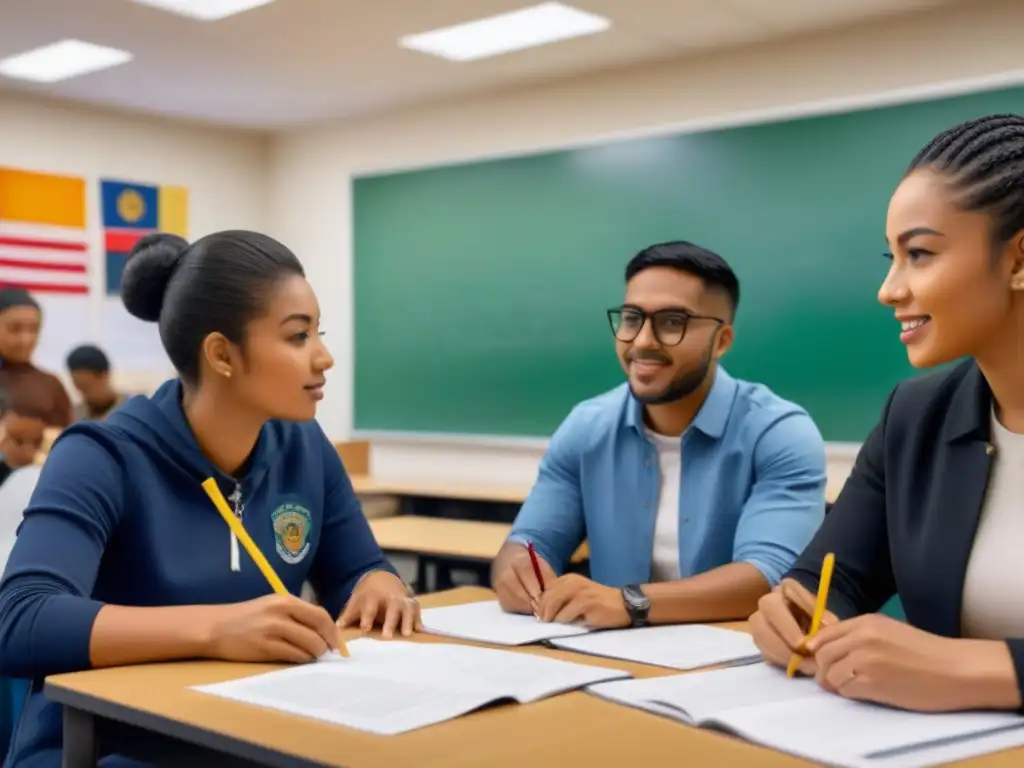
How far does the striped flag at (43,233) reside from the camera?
5848 mm

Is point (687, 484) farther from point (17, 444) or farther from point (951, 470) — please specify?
point (17, 444)

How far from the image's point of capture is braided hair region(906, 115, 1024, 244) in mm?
1213

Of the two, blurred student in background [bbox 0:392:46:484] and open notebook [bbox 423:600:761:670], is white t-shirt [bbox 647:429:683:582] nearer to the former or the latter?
open notebook [bbox 423:600:761:670]

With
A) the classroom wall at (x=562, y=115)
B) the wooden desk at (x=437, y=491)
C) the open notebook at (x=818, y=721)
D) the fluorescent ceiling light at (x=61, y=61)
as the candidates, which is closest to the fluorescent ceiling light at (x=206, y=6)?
the fluorescent ceiling light at (x=61, y=61)

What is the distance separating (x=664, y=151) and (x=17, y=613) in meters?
4.26

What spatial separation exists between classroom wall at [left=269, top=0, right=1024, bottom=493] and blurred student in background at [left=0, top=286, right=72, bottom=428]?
1373 mm

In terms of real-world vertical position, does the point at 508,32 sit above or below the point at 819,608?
above

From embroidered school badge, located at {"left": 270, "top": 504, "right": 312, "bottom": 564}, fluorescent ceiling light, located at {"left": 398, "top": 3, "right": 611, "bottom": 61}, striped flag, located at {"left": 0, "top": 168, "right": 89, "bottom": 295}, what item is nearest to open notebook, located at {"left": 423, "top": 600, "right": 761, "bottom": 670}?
embroidered school badge, located at {"left": 270, "top": 504, "right": 312, "bottom": 564}

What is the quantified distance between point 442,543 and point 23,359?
2.69 m

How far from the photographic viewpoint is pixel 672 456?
2.15 meters

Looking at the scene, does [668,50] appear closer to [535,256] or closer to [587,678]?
[535,256]

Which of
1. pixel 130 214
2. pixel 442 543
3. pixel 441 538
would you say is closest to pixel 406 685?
pixel 442 543

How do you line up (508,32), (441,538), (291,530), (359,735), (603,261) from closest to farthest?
(359,735) → (291,530) → (441,538) → (508,32) → (603,261)

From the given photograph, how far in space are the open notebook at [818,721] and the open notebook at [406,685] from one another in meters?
0.08
